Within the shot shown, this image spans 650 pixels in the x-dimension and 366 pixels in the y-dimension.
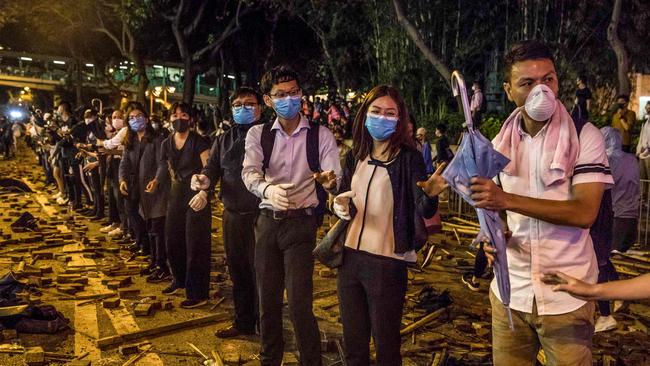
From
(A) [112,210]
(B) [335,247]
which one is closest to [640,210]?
(B) [335,247]

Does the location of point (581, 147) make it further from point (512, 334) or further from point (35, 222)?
point (35, 222)

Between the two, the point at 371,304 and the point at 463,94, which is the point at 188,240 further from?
the point at 463,94

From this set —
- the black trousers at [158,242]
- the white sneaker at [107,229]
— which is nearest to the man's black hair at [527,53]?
the black trousers at [158,242]

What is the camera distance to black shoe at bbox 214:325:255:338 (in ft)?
20.0

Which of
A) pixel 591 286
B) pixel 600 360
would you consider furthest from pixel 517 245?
pixel 600 360

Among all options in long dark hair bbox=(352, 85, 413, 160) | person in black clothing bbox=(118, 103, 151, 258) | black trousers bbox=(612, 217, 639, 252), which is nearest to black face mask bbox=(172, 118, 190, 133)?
person in black clothing bbox=(118, 103, 151, 258)

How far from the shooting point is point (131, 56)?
29.5 meters

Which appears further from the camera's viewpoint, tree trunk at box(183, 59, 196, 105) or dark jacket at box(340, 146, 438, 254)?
tree trunk at box(183, 59, 196, 105)

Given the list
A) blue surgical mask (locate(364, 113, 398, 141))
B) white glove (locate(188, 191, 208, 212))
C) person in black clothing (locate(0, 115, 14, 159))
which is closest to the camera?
blue surgical mask (locate(364, 113, 398, 141))

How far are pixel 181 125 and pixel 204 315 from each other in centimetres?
223

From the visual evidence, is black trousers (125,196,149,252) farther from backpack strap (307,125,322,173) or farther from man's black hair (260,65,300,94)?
backpack strap (307,125,322,173)

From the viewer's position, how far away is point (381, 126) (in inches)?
156

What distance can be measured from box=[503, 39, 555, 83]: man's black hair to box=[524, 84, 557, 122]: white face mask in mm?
159

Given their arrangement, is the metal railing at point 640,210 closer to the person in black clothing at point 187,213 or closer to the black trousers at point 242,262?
the person in black clothing at point 187,213
